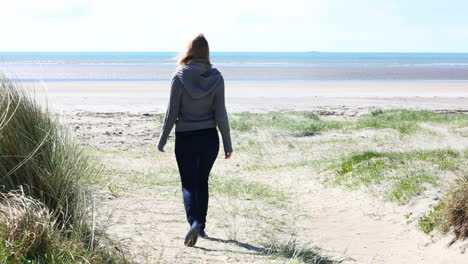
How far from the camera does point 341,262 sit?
19.5 ft

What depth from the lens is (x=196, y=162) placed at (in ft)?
19.6

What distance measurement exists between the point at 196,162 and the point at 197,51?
3.30 ft

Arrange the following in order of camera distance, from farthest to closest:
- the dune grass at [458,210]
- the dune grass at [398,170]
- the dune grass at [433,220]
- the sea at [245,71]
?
the sea at [245,71] → the dune grass at [398,170] → the dune grass at [433,220] → the dune grass at [458,210]

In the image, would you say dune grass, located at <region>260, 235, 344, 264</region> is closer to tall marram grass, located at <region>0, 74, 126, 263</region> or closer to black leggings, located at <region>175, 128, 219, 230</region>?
black leggings, located at <region>175, 128, 219, 230</region>

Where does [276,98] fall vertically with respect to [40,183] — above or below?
below

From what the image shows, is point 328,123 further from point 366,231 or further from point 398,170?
point 366,231

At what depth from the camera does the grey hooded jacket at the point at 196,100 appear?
580cm

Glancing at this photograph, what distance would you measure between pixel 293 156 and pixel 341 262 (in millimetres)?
6410

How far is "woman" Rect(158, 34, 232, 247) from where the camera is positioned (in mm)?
5801

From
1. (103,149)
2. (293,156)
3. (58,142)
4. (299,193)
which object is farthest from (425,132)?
(58,142)

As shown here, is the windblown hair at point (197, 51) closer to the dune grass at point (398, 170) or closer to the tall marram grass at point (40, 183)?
the tall marram grass at point (40, 183)

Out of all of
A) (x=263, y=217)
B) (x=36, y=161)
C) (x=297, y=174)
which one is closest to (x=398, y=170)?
(x=297, y=174)

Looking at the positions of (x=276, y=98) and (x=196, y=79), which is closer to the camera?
(x=196, y=79)

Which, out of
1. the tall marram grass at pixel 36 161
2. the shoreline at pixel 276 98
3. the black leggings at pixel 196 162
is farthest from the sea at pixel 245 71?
the shoreline at pixel 276 98
